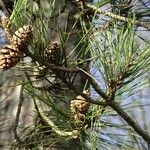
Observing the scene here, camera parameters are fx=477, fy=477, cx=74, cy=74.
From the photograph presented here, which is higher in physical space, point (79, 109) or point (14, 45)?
point (14, 45)

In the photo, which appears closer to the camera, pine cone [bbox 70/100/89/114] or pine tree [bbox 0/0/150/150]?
pine tree [bbox 0/0/150/150]

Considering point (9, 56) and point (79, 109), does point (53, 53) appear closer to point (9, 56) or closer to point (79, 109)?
point (9, 56)

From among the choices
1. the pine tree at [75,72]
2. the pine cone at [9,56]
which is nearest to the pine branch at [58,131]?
the pine tree at [75,72]

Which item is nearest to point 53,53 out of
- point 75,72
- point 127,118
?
point 75,72

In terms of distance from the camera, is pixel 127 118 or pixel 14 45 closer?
pixel 14 45

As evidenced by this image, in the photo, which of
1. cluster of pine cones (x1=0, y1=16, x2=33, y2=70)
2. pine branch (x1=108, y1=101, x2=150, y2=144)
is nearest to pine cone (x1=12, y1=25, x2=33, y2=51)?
cluster of pine cones (x1=0, y1=16, x2=33, y2=70)

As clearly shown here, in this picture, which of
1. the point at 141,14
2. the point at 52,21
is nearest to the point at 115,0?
the point at 141,14

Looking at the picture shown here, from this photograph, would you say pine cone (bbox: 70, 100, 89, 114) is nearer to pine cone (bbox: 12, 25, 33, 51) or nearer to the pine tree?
the pine tree

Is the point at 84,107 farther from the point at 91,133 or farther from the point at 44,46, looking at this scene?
the point at 44,46
